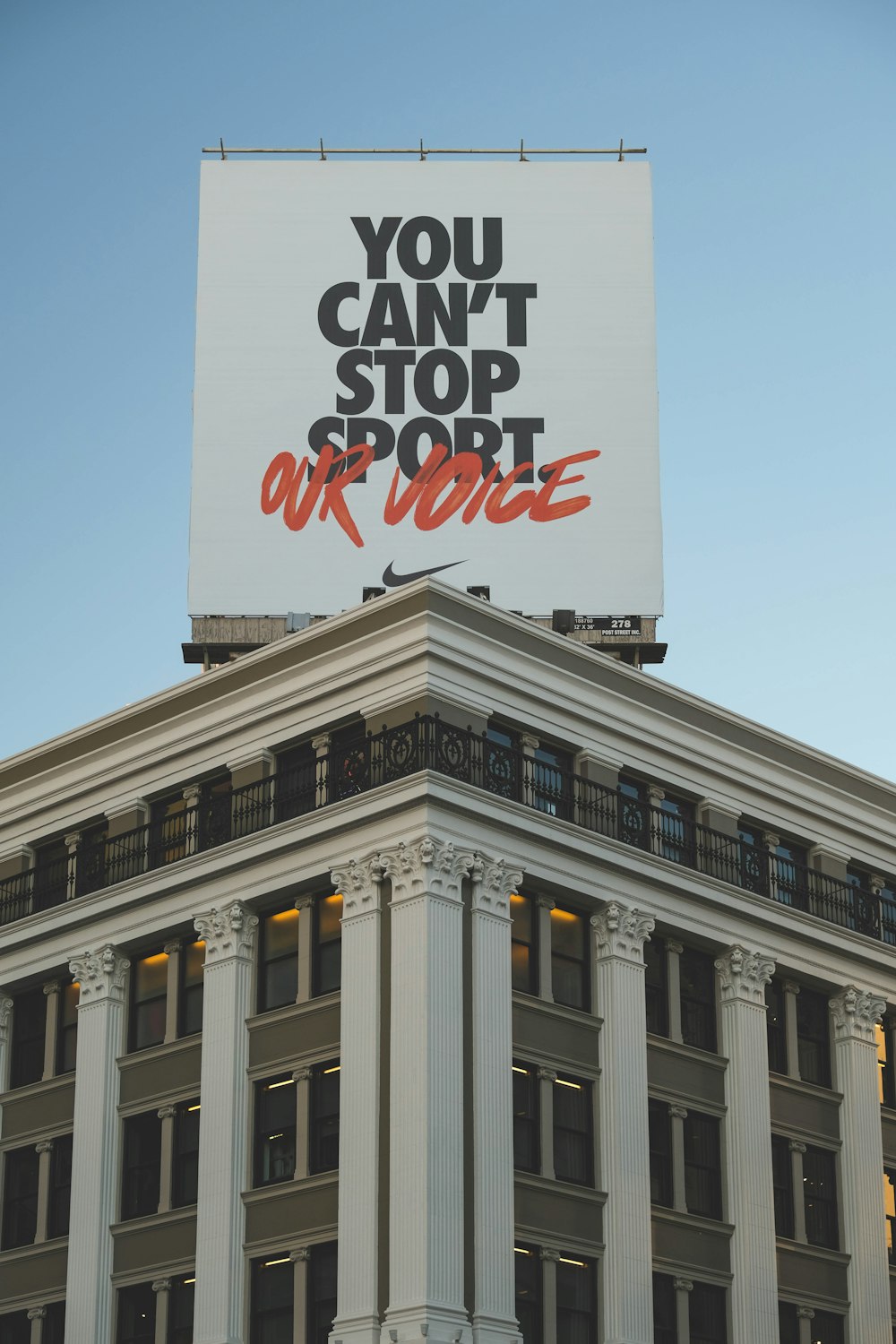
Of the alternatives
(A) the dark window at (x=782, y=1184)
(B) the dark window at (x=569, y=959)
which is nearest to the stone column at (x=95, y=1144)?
A: (B) the dark window at (x=569, y=959)

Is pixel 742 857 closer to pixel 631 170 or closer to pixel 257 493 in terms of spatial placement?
pixel 257 493

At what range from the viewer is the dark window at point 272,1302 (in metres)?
45.4

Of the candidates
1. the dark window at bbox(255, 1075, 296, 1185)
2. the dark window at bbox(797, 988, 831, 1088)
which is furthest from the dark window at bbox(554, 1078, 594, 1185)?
the dark window at bbox(797, 988, 831, 1088)

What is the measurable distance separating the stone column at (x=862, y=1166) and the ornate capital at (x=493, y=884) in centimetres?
1178

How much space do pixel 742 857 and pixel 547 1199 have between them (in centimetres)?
1139

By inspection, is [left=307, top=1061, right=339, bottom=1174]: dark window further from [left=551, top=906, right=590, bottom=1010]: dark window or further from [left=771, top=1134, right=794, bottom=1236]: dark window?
[left=771, top=1134, right=794, bottom=1236]: dark window

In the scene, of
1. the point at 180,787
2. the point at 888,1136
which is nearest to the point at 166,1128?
the point at 180,787

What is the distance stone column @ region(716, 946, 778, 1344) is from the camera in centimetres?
4934

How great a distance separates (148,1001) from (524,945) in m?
9.29

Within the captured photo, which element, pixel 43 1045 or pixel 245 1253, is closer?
pixel 245 1253

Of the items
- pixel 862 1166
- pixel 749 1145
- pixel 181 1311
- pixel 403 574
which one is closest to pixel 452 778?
pixel 749 1145

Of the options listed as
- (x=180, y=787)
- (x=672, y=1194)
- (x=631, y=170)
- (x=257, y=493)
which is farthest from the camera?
(x=631, y=170)

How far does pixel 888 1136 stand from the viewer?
55.2 meters

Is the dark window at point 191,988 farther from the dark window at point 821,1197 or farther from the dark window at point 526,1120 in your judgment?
the dark window at point 821,1197
